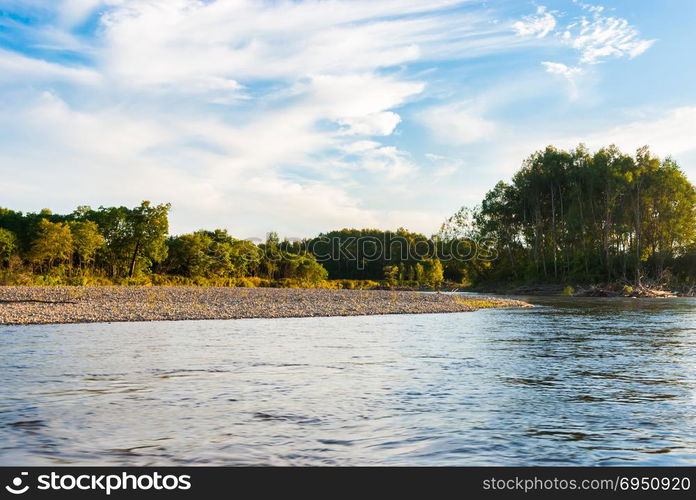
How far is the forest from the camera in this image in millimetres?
66375

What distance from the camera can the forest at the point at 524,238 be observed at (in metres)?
66.4

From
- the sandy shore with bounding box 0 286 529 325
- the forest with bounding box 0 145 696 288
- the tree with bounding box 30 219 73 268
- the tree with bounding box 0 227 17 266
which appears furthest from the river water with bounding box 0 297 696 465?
the tree with bounding box 0 227 17 266

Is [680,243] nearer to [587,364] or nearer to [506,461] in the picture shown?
[587,364]

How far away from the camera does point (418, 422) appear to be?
834 centimetres

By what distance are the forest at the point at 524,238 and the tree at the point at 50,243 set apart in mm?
130

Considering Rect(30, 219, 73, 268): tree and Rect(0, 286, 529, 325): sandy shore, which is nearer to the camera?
Rect(0, 286, 529, 325): sandy shore

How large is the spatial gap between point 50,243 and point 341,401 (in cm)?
6179

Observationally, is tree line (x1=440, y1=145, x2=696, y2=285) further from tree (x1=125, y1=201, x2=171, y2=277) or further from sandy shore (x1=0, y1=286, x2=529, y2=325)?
tree (x1=125, y1=201, x2=171, y2=277)

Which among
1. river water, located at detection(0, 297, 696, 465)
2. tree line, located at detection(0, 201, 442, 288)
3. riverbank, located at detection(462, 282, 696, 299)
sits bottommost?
riverbank, located at detection(462, 282, 696, 299)

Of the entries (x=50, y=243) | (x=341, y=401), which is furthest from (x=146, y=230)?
(x=341, y=401)

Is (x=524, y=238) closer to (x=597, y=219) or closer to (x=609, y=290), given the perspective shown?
(x=597, y=219)

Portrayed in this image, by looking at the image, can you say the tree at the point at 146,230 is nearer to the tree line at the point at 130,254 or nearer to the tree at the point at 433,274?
the tree line at the point at 130,254

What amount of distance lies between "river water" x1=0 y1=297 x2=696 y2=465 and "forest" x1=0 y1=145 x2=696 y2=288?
144ft

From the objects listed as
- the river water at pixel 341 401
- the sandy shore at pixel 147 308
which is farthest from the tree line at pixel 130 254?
the river water at pixel 341 401
